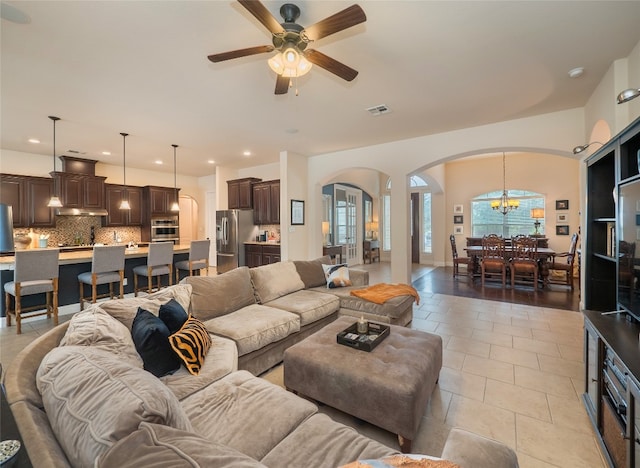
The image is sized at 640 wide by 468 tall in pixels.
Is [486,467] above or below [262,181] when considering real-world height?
below

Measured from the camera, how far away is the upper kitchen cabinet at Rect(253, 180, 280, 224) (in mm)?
7141

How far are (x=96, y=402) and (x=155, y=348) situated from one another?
3.19 ft

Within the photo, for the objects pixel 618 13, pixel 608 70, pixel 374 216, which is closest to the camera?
pixel 618 13

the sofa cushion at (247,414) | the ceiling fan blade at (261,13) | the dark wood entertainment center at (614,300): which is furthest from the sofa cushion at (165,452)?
the ceiling fan blade at (261,13)

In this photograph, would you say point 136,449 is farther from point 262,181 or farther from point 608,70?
point 262,181

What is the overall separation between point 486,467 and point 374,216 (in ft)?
32.1

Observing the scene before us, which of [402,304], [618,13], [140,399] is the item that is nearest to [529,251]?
[402,304]

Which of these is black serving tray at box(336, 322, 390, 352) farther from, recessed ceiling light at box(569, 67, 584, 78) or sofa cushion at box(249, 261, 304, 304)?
recessed ceiling light at box(569, 67, 584, 78)

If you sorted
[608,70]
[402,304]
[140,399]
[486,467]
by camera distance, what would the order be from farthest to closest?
[402,304], [608,70], [486,467], [140,399]

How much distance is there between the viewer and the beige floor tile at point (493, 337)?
10.8ft

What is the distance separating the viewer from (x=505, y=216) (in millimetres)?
8531

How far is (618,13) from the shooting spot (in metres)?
2.26

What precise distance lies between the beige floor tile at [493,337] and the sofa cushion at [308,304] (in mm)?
1718

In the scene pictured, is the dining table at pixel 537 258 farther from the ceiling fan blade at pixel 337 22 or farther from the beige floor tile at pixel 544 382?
the ceiling fan blade at pixel 337 22
